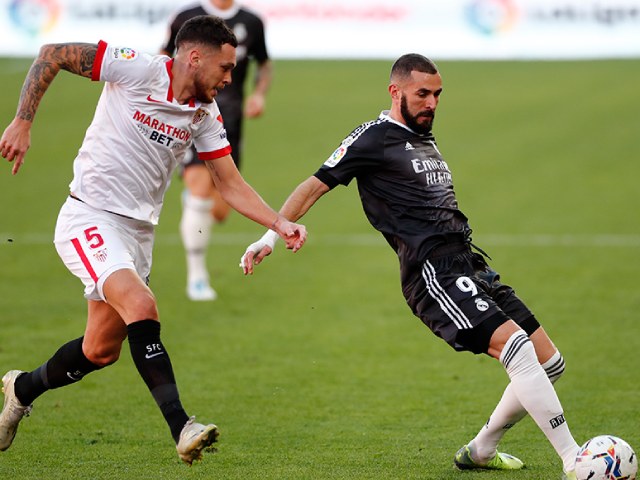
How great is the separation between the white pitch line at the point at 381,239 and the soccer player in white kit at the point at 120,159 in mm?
7743

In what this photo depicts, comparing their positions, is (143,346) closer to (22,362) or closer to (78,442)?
(78,442)

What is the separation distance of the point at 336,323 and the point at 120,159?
14.8ft

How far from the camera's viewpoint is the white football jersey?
6.05m

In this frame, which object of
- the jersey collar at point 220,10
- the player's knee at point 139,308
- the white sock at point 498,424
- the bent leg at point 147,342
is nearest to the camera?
the bent leg at point 147,342

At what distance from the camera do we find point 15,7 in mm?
27672

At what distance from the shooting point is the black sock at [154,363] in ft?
18.0

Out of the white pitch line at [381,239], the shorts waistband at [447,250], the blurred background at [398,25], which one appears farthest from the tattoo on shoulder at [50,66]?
the blurred background at [398,25]

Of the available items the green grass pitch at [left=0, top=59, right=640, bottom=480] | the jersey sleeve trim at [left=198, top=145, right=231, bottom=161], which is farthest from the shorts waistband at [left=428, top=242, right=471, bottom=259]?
the jersey sleeve trim at [left=198, top=145, right=231, bottom=161]

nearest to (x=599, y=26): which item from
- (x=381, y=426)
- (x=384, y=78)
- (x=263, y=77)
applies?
(x=384, y=78)

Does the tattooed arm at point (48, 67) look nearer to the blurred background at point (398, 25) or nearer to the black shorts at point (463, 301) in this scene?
the black shorts at point (463, 301)

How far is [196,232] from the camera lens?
11406 millimetres

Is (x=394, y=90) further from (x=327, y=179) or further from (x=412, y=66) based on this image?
(x=327, y=179)

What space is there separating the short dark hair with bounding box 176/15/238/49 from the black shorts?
1.59 meters

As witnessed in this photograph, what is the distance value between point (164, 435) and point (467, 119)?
17163 mm
